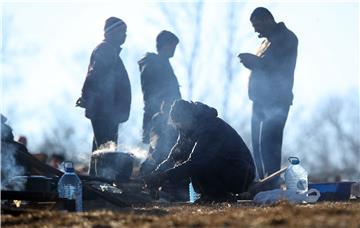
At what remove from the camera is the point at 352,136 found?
2173 inches

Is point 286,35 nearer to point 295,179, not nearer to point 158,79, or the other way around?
point 158,79

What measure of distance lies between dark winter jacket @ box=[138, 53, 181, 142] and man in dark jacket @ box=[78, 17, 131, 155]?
529 mm

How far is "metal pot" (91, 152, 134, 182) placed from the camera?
11.4 metres

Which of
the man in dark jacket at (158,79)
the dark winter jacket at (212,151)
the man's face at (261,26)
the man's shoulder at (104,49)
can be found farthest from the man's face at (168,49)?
the dark winter jacket at (212,151)

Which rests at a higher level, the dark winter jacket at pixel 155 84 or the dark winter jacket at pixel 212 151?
the dark winter jacket at pixel 155 84

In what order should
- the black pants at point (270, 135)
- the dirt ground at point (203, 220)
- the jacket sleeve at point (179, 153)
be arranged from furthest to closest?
the black pants at point (270, 135)
the jacket sleeve at point (179, 153)
the dirt ground at point (203, 220)

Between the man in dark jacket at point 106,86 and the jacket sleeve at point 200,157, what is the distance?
230 cm

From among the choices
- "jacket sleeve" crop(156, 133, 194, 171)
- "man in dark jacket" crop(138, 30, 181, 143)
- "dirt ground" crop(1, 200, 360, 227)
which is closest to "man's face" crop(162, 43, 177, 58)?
"man in dark jacket" crop(138, 30, 181, 143)

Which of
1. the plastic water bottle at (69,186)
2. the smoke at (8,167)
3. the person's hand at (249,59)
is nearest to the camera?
the plastic water bottle at (69,186)

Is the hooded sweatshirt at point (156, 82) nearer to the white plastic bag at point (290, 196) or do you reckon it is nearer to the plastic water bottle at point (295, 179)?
the plastic water bottle at point (295, 179)

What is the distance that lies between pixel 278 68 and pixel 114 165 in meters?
2.66

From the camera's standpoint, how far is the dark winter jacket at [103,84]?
11328 mm

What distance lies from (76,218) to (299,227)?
5.96ft

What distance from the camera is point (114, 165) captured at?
11.5 metres
